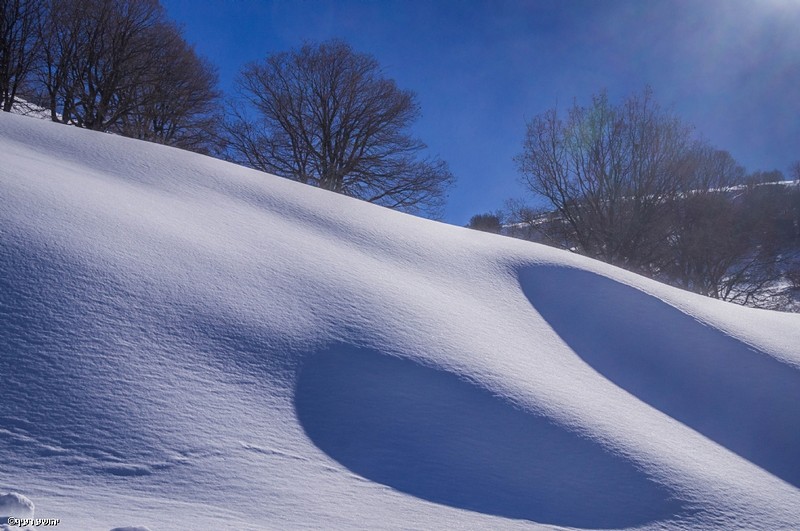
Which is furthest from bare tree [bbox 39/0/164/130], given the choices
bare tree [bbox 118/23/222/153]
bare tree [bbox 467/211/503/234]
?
bare tree [bbox 467/211/503/234]

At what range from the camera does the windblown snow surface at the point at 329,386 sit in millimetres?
2248

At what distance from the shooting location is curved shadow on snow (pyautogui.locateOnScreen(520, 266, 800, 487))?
393cm

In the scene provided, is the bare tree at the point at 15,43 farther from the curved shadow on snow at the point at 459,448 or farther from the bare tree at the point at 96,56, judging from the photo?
the curved shadow on snow at the point at 459,448

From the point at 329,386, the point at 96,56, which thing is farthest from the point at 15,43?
the point at 329,386

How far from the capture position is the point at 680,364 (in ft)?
15.1

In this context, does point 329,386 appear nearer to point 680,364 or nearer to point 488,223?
point 680,364

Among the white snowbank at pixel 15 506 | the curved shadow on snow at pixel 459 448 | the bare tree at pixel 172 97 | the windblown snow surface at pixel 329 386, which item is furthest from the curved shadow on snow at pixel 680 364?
the bare tree at pixel 172 97

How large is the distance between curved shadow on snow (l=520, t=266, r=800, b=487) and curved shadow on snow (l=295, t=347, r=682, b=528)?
1.37m

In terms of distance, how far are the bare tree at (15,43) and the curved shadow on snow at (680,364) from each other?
1441 centimetres

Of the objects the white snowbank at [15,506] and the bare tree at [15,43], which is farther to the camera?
the bare tree at [15,43]

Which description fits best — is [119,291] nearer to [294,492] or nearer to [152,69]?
[294,492]

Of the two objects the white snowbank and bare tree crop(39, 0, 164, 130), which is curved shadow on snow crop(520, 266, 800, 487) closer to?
the white snowbank

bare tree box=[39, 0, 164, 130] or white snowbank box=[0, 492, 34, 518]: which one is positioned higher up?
bare tree box=[39, 0, 164, 130]

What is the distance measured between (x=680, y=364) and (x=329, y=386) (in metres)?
3.02
